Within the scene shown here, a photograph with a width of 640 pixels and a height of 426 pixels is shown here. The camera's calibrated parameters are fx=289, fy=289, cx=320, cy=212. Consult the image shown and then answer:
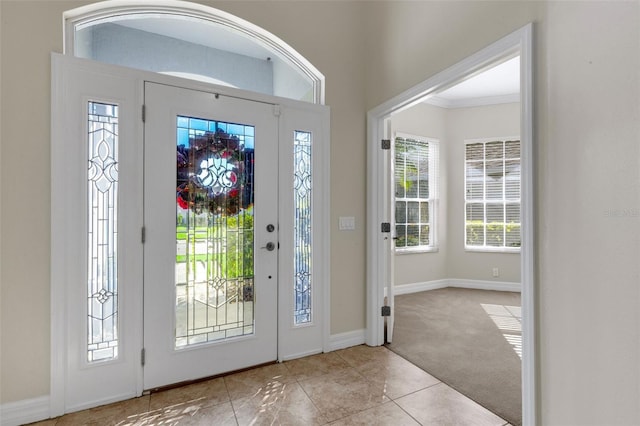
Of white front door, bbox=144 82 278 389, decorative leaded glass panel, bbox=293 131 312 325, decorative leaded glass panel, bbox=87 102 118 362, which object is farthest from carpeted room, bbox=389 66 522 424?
decorative leaded glass panel, bbox=87 102 118 362

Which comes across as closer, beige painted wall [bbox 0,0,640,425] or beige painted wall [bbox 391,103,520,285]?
beige painted wall [bbox 0,0,640,425]

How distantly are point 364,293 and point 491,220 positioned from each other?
330 cm

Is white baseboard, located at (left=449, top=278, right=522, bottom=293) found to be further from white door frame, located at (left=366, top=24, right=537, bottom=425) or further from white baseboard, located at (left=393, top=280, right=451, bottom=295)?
white door frame, located at (left=366, top=24, right=537, bottom=425)

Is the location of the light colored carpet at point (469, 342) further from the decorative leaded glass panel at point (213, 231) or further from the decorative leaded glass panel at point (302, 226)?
the decorative leaded glass panel at point (213, 231)

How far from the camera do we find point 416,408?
1849 millimetres

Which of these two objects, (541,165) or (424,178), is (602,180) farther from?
(424,178)

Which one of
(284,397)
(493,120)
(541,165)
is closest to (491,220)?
(493,120)

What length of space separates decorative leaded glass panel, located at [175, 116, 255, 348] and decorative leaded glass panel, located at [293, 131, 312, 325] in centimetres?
39

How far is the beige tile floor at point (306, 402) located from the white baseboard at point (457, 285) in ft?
7.90

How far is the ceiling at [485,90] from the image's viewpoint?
4116 mm

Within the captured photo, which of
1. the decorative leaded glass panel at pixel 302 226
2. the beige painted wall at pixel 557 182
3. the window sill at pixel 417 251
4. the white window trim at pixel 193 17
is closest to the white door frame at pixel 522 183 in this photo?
the beige painted wall at pixel 557 182

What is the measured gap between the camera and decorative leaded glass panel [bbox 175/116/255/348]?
2.15 m

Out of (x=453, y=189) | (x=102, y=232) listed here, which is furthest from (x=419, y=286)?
(x=102, y=232)

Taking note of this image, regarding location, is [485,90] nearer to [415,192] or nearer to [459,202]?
[459,202]
